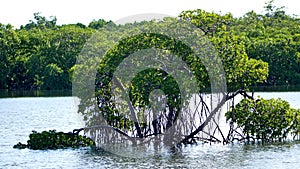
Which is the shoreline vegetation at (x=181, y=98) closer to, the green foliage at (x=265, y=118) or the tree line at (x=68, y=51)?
the green foliage at (x=265, y=118)

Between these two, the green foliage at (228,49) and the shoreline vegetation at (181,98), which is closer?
the shoreline vegetation at (181,98)

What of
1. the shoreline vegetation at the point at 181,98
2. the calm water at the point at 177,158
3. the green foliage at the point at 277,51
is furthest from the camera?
the green foliage at the point at 277,51

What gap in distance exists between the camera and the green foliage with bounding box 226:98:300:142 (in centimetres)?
2578

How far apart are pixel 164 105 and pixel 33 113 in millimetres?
23703

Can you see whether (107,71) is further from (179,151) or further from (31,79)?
(31,79)

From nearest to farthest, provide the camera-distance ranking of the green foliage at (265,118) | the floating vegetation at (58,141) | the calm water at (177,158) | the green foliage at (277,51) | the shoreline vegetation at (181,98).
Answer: the calm water at (177,158) → the shoreline vegetation at (181,98) → the green foliage at (265,118) → the floating vegetation at (58,141) → the green foliage at (277,51)

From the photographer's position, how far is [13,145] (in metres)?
28.8

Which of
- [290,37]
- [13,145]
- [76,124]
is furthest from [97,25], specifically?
[13,145]

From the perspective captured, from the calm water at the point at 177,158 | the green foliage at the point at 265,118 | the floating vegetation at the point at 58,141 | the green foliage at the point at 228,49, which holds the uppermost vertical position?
the green foliage at the point at 228,49

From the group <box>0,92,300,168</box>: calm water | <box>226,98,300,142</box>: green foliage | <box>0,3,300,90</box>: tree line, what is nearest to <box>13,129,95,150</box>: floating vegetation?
<box>0,92,300,168</box>: calm water

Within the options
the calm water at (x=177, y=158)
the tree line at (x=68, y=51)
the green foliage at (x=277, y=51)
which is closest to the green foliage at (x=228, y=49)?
the calm water at (x=177, y=158)

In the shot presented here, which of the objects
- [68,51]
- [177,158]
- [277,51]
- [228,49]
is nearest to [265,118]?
[228,49]

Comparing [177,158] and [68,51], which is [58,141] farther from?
[68,51]

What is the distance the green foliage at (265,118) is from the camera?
84.6ft
